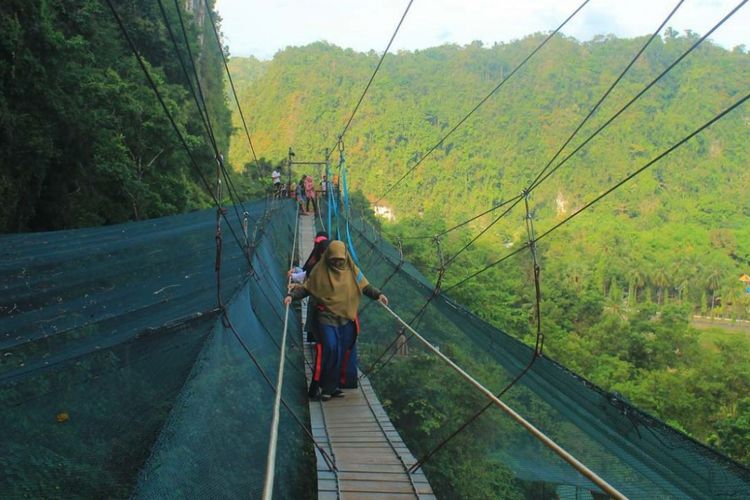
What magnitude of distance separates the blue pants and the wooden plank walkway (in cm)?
10

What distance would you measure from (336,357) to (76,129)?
5607 millimetres

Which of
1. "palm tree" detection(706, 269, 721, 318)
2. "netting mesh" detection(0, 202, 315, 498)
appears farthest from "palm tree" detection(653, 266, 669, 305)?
"netting mesh" detection(0, 202, 315, 498)

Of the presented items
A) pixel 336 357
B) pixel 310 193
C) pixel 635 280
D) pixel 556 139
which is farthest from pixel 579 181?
pixel 336 357

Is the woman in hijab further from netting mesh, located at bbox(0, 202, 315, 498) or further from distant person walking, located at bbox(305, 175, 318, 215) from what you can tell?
distant person walking, located at bbox(305, 175, 318, 215)

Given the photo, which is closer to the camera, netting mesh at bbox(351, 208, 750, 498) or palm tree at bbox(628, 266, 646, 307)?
netting mesh at bbox(351, 208, 750, 498)

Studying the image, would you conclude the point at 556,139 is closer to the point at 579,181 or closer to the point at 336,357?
the point at 579,181

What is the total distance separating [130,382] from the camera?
47.7 inches

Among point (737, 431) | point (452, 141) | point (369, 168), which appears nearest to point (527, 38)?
point (452, 141)

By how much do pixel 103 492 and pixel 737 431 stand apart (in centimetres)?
1036

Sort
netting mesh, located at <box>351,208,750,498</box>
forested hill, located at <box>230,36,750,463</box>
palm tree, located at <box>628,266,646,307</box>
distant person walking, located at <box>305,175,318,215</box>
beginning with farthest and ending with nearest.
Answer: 1. palm tree, located at <box>628,266,646,307</box>
2. forested hill, located at <box>230,36,750,463</box>
3. distant person walking, located at <box>305,175,318,215</box>
4. netting mesh, located at <box>351,208,750,498</box>

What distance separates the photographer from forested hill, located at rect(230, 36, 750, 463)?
15.8 meters

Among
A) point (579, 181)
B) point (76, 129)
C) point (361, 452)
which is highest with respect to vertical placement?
point (76, 129)

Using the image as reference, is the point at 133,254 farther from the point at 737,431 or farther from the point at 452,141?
the point at 452,141

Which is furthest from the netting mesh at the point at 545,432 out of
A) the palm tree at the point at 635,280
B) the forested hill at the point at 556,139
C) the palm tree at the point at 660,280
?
the palm tree at the point at 660,280
